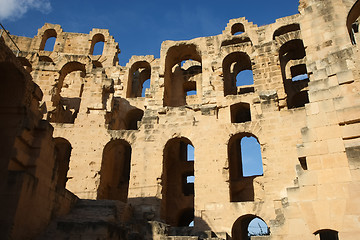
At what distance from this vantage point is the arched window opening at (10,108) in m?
7.68

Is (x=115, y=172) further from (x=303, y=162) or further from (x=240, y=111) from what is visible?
(x=303, y=162)

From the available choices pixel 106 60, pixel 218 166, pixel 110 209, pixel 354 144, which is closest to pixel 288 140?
pixel 218 166

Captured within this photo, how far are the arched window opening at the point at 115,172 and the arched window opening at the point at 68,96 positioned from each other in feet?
11.7

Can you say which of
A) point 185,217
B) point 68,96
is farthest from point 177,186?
point 68,96

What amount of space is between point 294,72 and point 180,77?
740 cm

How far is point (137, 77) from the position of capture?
2366 cm

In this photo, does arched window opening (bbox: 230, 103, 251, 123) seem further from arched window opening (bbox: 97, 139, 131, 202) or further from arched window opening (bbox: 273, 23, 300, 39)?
arched window opening (bbox: 97, 139, 131, 202)

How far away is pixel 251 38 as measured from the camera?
18.0 meters

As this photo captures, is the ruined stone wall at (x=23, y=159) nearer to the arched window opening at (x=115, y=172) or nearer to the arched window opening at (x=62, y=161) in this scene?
the arched window opening at (x=115, y=172)

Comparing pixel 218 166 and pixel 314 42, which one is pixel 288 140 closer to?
pixel 218 166

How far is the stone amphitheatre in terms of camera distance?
23.2 ft

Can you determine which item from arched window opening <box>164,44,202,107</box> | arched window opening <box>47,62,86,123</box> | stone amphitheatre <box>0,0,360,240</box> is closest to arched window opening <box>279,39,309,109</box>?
stone amphitheatre <box>0,0,360,240</box>

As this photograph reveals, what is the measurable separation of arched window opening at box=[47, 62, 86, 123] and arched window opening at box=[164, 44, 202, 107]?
16.5ft

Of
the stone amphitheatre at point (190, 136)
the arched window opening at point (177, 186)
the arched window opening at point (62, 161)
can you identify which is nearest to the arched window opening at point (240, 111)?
the stone amphitheatre at point (190, 136)
